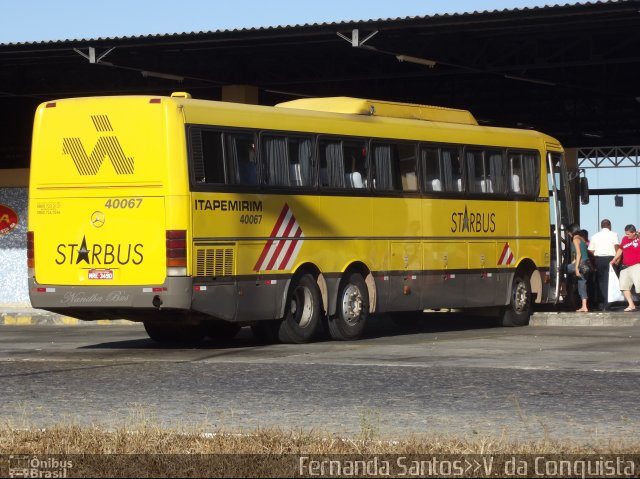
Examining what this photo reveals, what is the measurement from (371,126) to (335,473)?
14.0m

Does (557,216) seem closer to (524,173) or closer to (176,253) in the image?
(524,173)

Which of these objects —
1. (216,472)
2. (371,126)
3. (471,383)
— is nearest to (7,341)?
(371,126)

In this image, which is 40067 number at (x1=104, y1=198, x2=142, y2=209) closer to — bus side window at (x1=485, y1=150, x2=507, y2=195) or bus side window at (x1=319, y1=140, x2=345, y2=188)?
bus side window at (x1=319, y1=140, x2=345, y2=188)

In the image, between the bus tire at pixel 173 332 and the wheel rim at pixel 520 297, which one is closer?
the bus tire at pixel 173 332

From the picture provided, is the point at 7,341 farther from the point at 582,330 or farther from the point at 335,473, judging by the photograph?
the point at 335,473

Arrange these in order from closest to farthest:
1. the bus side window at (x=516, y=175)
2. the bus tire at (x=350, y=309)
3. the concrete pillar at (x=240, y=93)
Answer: the bus tire at (x=350, y=309), the bus side window at (x=516, y=175), the concrete pillar at (x=240, y=93)

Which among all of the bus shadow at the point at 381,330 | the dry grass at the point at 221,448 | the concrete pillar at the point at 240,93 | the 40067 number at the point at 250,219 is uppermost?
the concrete pillar at the point at 240,93

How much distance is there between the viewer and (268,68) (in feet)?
111

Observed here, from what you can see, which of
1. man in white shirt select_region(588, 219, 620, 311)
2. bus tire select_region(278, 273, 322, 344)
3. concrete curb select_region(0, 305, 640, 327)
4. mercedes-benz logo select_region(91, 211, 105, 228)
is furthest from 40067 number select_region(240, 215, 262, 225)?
man in white shirt select_region(588, 219, 620, 311)

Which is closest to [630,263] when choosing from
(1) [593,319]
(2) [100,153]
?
(1) [593,319]

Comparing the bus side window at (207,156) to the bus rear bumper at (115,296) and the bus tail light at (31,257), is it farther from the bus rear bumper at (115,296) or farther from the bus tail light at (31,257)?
the bus tail light at (31,257)

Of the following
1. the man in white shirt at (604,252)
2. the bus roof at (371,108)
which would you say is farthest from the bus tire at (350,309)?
the man in white shirt at (604,252)

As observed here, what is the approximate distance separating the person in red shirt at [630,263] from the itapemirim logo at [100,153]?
1112cm

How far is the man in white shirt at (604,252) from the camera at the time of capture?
28641 millimetres
